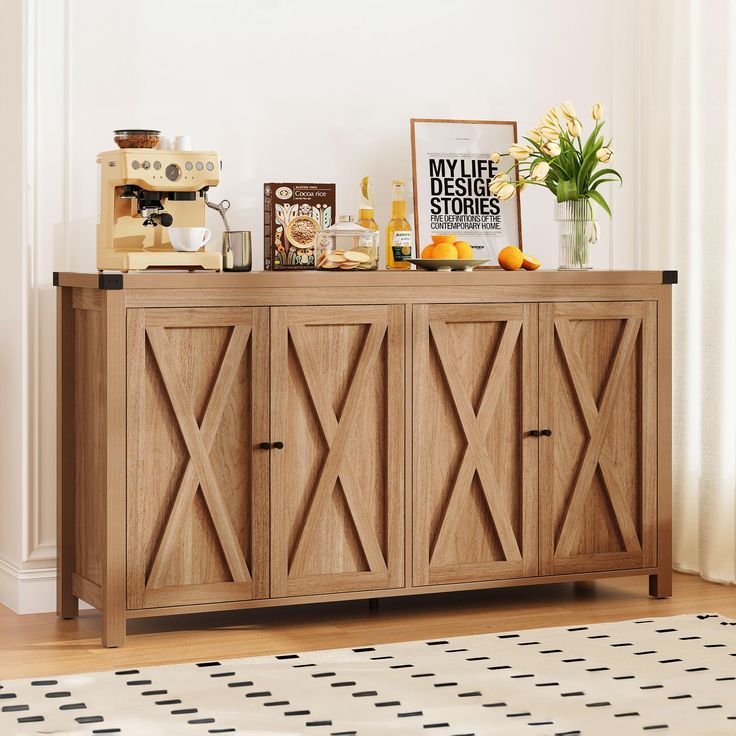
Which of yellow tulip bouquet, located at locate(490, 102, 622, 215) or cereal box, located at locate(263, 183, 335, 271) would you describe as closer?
cereal box, located at locate(263, 183, 335, 271)

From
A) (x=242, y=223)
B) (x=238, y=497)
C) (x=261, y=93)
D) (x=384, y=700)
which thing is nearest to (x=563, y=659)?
(x=384, y=700)

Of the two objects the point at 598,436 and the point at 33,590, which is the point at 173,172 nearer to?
the point at 33,590

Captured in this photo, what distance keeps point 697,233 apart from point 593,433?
93cm

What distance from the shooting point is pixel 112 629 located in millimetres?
3422

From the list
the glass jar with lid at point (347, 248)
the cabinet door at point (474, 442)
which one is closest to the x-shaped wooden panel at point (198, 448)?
the glass jar with lid at point (347, 248)

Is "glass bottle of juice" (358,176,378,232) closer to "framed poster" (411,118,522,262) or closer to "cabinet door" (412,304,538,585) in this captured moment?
"framed poster" (411,118,522,262)

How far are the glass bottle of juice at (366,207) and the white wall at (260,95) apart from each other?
0.13 m

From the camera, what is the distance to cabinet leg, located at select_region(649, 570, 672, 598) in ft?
13.2

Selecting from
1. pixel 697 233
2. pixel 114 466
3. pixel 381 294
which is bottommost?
pixel 114 466

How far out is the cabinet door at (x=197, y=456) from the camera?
135 inches

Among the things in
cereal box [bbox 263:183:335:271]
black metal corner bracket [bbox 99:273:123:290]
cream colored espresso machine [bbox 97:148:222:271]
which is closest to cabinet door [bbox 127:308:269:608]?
black metal corner bracket [bbox 99:273:123:290]

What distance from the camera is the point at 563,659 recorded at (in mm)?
3287

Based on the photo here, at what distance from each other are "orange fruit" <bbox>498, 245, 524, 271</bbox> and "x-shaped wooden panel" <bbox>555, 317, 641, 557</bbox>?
9.0 inches

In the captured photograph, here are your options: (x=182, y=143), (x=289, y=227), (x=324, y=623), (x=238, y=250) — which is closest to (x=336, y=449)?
(x=324, y=623)
